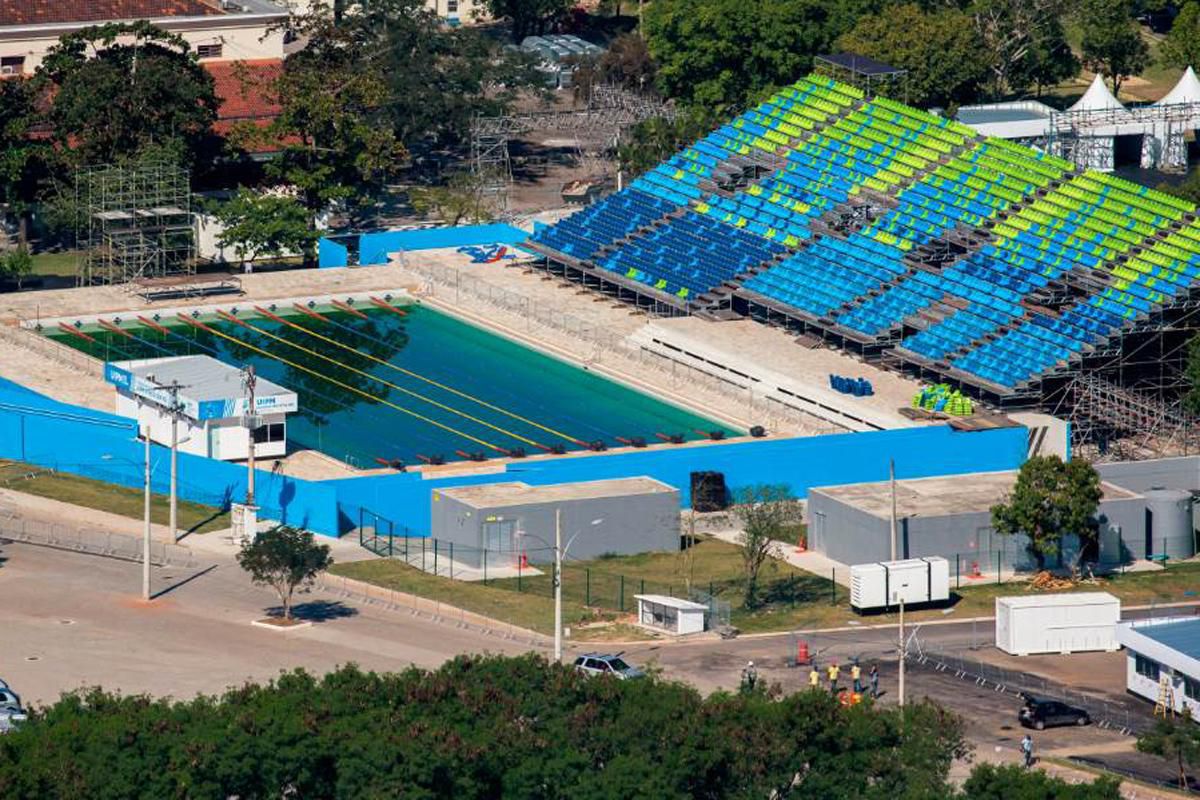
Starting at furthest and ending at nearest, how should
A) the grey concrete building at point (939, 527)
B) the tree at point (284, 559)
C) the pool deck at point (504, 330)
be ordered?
the pool deck at point (504, 330) < the grey concrete building at point (939, 527) < the tree at point (284, 559)

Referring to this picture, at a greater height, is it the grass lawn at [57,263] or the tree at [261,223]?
Answer: the tree at [261,223]

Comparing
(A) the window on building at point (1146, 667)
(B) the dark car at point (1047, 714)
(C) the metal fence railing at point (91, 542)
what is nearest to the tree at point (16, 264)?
(C) the metal fence railing at point (91, 542)

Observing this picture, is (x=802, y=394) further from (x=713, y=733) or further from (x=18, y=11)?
(x=18, y=11)

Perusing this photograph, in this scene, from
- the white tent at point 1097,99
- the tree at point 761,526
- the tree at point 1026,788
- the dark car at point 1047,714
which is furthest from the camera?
the white tent at point 1097,99

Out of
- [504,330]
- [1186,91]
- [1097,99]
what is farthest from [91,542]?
[1186,91]

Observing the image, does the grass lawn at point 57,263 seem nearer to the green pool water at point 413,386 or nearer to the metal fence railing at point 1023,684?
the green pool water at point 413,386

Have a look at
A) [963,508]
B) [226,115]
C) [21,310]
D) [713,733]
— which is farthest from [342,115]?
[713,733]

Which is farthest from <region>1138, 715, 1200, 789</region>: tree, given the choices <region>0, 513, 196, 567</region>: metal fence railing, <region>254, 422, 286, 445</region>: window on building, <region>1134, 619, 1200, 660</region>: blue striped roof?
<region>254, 422, 286, 445</region>: window on building
